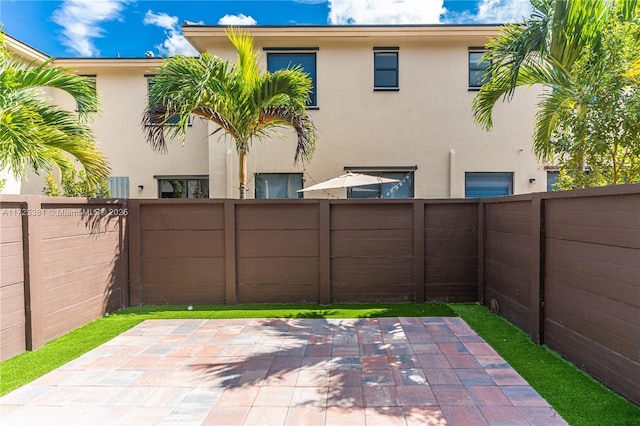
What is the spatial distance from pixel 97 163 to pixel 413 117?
Result: 7.52 metres

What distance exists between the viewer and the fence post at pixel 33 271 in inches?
157

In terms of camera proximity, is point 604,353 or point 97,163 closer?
point 604,353

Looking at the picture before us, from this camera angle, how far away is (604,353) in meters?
3.09

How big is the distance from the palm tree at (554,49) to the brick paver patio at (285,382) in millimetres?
3165

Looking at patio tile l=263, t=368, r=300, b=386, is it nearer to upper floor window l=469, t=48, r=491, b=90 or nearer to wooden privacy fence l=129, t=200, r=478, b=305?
wooden privacy fence l=129, t=200, r=478, b=305

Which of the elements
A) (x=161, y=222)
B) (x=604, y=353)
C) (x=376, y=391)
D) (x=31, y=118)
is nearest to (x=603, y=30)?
(x=604, y=353)

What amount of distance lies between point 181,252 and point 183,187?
5467mm

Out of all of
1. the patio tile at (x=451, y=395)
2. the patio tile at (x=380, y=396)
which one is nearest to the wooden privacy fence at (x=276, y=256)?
the patio tile at (x=451, y=395)

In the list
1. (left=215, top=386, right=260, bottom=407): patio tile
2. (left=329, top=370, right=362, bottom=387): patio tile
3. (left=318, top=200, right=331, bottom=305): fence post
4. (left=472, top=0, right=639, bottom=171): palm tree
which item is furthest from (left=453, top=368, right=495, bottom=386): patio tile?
(left=472, top=0, right=639, bottom=171): palm tree

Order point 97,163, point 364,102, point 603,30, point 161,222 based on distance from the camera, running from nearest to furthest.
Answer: point 603,30, point 97,163, point 161,222, point 364,102

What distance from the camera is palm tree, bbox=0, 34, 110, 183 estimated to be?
13.8 feet

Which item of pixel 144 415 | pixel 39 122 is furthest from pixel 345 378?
pixel 39 122

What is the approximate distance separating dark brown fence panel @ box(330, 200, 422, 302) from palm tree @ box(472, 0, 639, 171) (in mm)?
2452

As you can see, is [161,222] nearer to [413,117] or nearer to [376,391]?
[376,391]
